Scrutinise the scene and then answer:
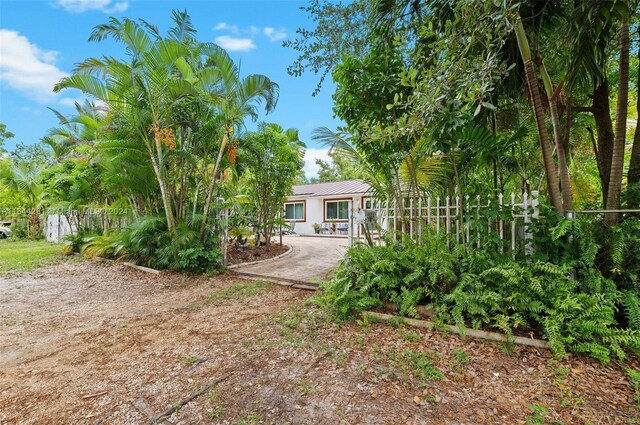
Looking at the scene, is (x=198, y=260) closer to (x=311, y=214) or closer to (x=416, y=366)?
(x=416, y=366)

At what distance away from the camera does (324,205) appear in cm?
1838

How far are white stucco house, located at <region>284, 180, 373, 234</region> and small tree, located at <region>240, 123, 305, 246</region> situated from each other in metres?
7.14

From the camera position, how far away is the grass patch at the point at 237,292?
4840 millimetres

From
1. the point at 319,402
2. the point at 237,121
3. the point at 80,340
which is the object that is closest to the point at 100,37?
the point at 237,121

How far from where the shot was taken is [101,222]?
10.6 meters

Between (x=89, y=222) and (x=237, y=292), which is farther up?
(x=89, y=222)

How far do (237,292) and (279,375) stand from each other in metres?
2.85

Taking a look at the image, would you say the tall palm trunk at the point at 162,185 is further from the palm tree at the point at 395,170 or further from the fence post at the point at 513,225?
the fence post at the point at 513,225

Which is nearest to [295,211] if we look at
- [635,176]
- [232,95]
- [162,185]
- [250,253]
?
[250,253]

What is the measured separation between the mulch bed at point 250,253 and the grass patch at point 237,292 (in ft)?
6.43

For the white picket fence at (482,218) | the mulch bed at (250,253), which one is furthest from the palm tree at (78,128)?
the white picket fence at (482,218)

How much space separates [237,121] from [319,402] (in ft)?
19.5

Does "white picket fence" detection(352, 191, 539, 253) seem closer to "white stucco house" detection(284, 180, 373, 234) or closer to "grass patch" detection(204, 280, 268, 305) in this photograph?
"grass patch" detection(204, 280, 268, 305)

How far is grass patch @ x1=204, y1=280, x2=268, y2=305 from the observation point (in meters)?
4.84
